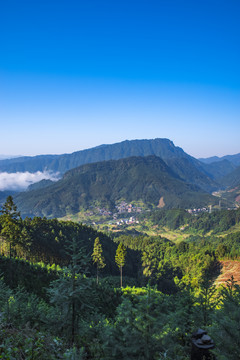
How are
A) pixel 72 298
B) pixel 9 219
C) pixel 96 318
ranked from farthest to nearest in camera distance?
pixel 9 219
pixel 96 318
pixel 72 298

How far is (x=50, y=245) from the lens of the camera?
79.2 m

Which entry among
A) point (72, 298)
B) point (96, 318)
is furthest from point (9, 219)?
point (72, 298)

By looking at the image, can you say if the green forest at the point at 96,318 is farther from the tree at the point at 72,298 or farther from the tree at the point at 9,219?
the tree at the point at 9,219

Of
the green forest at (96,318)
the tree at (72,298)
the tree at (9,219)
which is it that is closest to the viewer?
the green forest at (96,318)

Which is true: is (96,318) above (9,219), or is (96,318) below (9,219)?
below

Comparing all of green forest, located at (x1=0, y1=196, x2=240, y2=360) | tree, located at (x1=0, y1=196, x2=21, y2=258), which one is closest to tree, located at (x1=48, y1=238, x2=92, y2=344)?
green forest, located at (x1=0, y1=196, x2=240, y2=360)

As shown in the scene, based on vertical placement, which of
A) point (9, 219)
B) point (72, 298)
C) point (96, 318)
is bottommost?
point (96, 318)

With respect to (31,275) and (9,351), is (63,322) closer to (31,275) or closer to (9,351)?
(9,351)

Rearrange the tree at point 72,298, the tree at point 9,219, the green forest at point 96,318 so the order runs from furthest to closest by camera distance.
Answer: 1. the tree at point 9,219
2. the tree at point 72,298
3. the green forest at point 96,318

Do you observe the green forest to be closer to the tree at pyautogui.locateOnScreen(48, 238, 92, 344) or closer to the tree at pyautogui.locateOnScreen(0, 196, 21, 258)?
the tree at pyautogui.locateOnScreen(48, 238, 92, 344)

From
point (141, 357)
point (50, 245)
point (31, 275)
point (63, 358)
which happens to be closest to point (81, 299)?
point (63, 358)

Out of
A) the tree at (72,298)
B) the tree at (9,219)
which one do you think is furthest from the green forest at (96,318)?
the tree at (9,219)

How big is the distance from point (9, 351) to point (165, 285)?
9066 cm

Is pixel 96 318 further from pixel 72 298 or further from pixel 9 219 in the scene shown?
pixel 9 219
